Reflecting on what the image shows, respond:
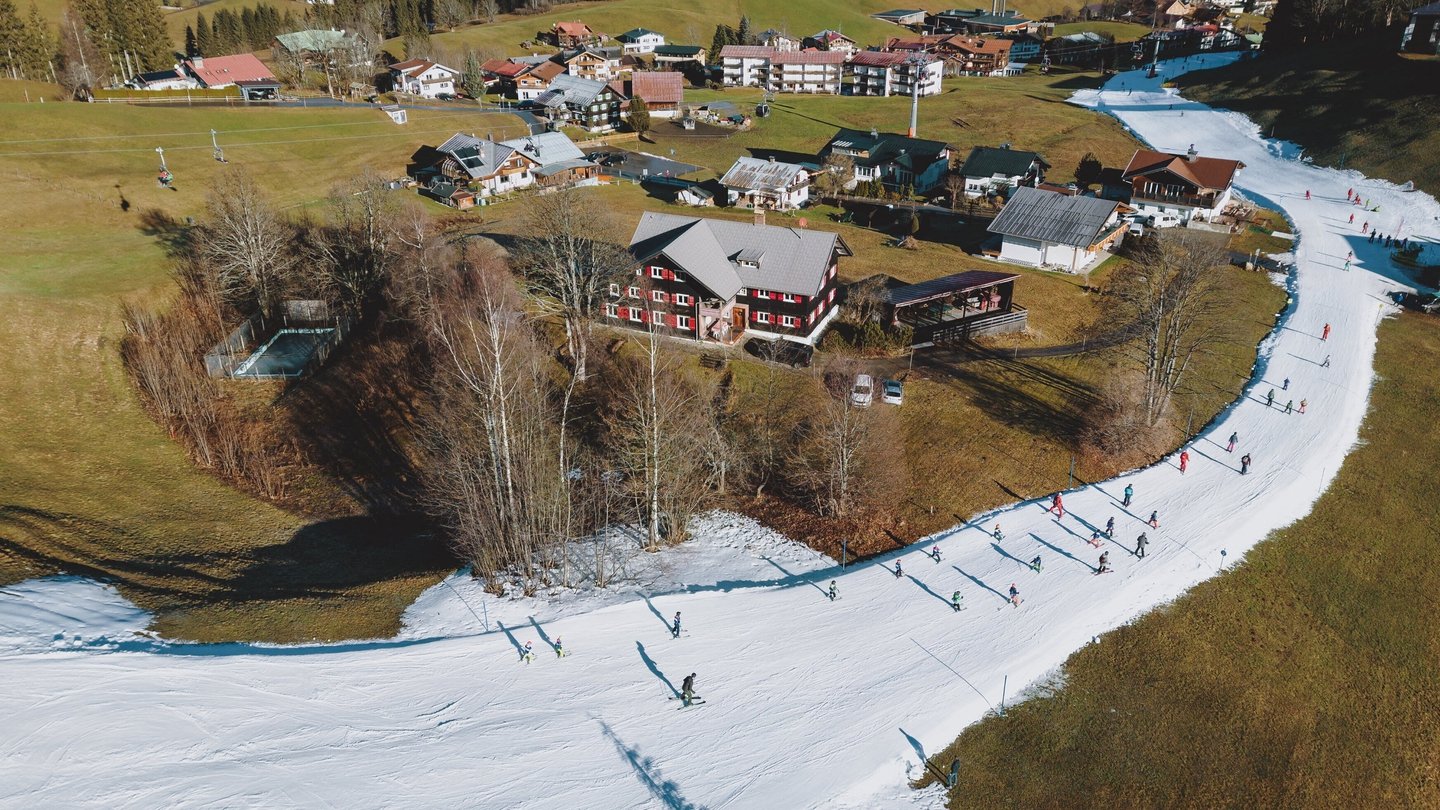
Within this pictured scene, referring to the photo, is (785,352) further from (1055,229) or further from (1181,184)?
(1181,184)

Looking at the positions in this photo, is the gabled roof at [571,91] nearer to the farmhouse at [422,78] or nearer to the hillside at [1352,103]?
the farmhouse at [422,78]

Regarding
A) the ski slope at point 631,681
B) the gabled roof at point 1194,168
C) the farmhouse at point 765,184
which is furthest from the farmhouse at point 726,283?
the gabled roof at point 1194,168

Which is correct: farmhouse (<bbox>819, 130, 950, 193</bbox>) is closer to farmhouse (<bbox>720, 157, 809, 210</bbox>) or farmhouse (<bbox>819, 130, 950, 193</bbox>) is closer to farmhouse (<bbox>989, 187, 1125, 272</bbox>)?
farmhouse (<bbox>720, 157, 809, 210</bbox>)

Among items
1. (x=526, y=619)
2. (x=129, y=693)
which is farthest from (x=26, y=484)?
(x=526, y=619)

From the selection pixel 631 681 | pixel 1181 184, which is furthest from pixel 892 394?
pixel 1181 184

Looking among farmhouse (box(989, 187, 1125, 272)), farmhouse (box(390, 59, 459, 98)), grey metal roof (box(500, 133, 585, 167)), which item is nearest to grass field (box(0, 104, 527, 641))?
grey metal roof (box(500, 133, 585, 167))
